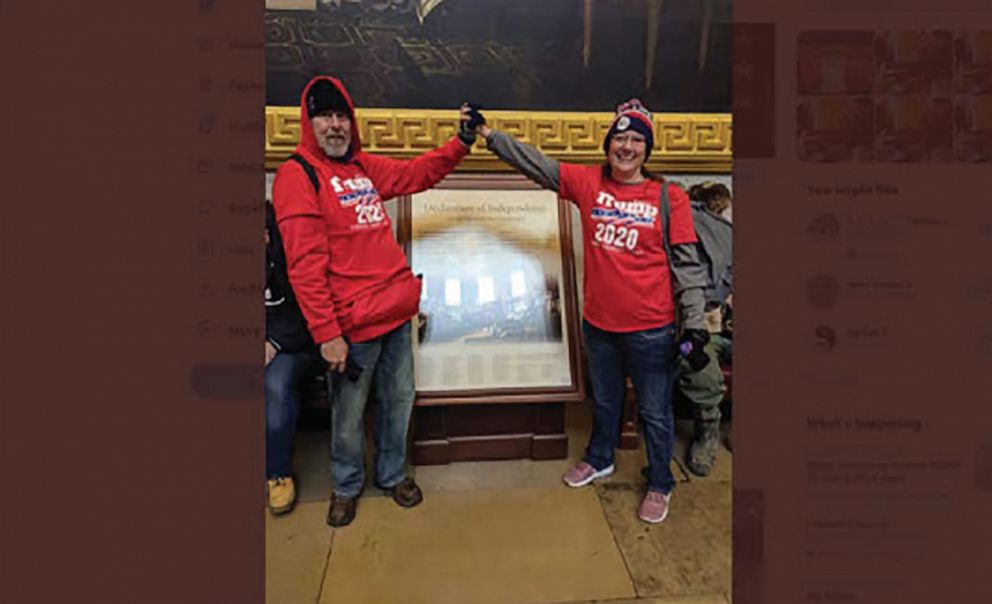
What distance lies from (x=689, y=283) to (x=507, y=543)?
2.79 ft

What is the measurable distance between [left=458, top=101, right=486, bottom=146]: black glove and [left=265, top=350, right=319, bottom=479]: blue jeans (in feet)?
2.72

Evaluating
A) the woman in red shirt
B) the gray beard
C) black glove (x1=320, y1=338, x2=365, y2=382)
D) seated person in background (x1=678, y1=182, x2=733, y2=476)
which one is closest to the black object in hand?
black glove (x1=320, y1=338, x2=365, y2=382)

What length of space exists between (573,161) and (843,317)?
135 cm

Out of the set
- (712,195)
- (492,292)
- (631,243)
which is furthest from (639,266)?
(712,195)

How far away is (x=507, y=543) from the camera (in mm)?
1330

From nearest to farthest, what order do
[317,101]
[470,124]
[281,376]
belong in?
[317,101] < [470,124] < [281,376]

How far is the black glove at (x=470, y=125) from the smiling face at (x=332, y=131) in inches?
12.3

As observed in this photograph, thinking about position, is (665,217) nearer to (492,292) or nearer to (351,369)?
(492,292)

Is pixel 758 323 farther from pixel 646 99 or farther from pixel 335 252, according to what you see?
pixel 646 99

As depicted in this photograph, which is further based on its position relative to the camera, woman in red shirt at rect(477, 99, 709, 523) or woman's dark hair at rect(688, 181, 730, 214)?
woman's dark hair at rect(688, 181, 730, 214)

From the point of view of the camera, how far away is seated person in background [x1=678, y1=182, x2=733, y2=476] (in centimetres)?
156

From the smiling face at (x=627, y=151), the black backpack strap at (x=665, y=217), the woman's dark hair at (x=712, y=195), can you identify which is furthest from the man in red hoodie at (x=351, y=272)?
the woman's dark hair at (x=712, y=195)

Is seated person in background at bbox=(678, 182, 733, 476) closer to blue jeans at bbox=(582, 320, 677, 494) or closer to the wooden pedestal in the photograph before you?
blue jeans at bbox=(582, 320, 677, 494)

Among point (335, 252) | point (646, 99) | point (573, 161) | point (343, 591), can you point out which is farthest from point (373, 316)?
point (646, 99)
